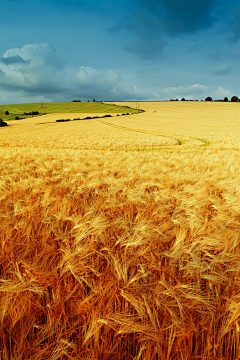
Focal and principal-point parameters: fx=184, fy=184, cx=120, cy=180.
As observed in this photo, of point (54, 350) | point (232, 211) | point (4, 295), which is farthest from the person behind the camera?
point (232, 211)

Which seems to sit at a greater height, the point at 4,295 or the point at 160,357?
the point at 4,295

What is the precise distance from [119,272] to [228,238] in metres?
0.96

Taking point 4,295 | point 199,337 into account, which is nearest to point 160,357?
point 199,337

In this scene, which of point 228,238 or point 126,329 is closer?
point 126,329

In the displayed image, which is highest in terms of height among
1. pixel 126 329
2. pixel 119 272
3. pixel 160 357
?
pixel 119 272

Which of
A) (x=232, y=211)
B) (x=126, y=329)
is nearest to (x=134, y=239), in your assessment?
(x=126, y=329)

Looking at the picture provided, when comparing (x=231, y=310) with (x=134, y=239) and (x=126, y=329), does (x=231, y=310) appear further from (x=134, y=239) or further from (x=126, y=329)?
(x=134, y=239)

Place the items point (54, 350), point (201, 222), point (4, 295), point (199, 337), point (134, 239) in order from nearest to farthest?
point (54, 350), point (199, 337), point (4, 295), point (134, 239), point (201, 222)

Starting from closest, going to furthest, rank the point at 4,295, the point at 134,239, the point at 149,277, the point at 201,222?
the point at 4,295 < the point at 149,277 < the point at 134,239 < the point at 201,222

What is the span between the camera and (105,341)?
0.91 meters

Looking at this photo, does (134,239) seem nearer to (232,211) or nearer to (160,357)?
(160,357)

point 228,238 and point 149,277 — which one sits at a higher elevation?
point 228,238

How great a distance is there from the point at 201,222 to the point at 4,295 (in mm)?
1720

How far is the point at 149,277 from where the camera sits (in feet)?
4.04
